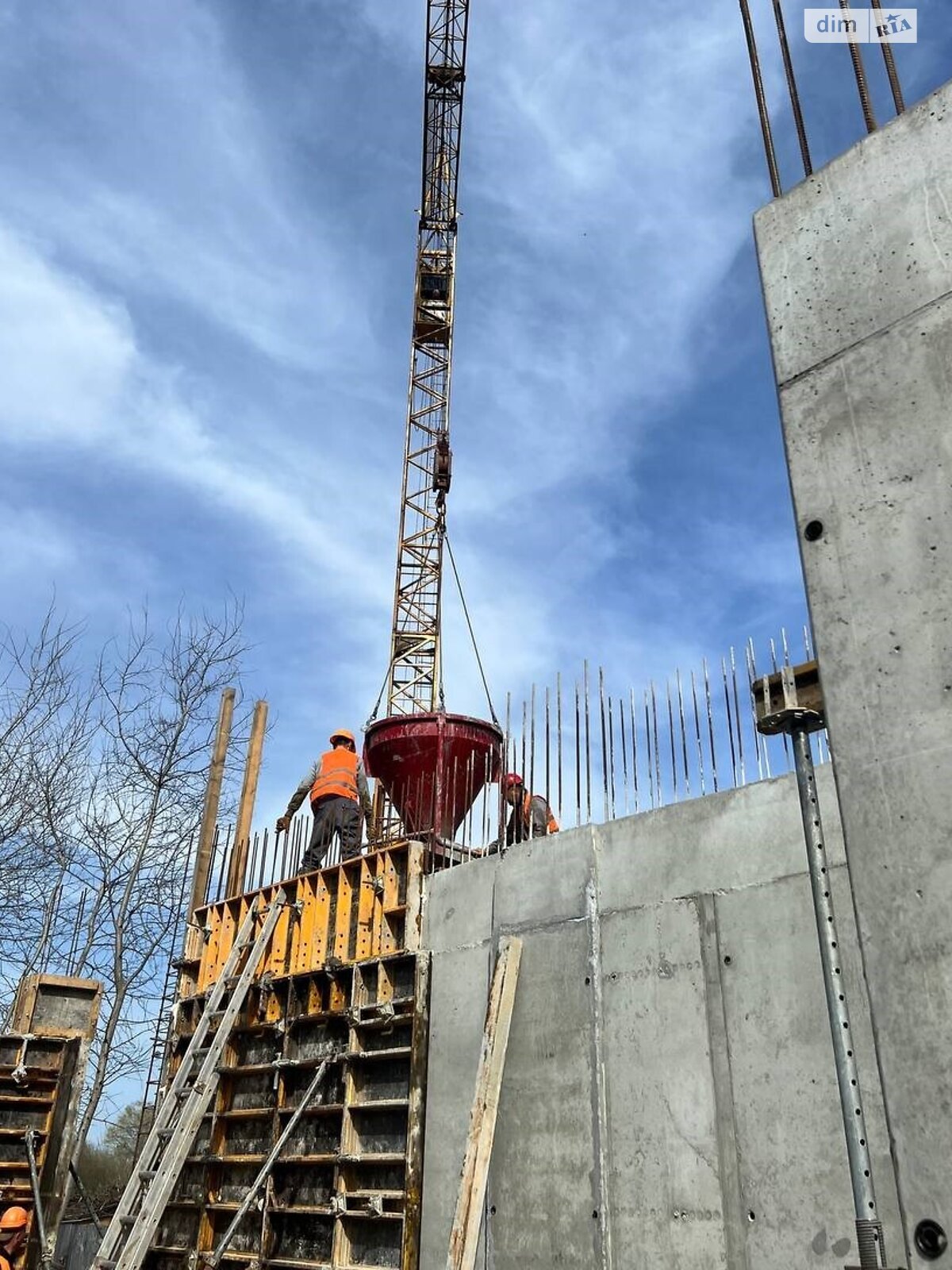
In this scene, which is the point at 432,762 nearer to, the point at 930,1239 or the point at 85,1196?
the point at 85,1196

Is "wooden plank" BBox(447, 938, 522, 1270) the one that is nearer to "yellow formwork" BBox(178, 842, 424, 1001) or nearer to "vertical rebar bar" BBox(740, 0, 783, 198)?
"yellow formwork" BBox(178, 842, 424, 1001)

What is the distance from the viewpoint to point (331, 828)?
505 inches

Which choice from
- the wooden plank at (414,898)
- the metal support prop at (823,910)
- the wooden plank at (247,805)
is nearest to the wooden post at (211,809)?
the wooden plank at (247,805)

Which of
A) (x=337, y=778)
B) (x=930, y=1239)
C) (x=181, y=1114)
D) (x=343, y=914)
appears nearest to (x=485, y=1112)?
(x=343, y=914)

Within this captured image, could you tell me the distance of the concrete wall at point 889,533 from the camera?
3.30m

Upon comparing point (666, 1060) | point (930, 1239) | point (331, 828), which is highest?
point (331, 828)

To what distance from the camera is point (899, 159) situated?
13.9ft

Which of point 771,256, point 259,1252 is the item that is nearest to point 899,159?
point 771,256

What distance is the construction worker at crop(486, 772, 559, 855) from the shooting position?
10.2m

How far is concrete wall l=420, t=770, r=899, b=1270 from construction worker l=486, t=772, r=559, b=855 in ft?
2.61

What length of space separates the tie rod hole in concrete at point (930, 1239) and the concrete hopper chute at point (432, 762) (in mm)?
8933

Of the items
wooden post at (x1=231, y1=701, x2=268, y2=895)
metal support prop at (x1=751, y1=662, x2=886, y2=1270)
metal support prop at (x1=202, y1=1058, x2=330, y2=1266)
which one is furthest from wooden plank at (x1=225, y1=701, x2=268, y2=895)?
metal support prop at (x1=751, y1=662, x2=886, y2=1270)

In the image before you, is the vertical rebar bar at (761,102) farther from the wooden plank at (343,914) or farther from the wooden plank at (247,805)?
the wooden plank at (247,805)

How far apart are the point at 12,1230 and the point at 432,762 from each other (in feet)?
22.4
